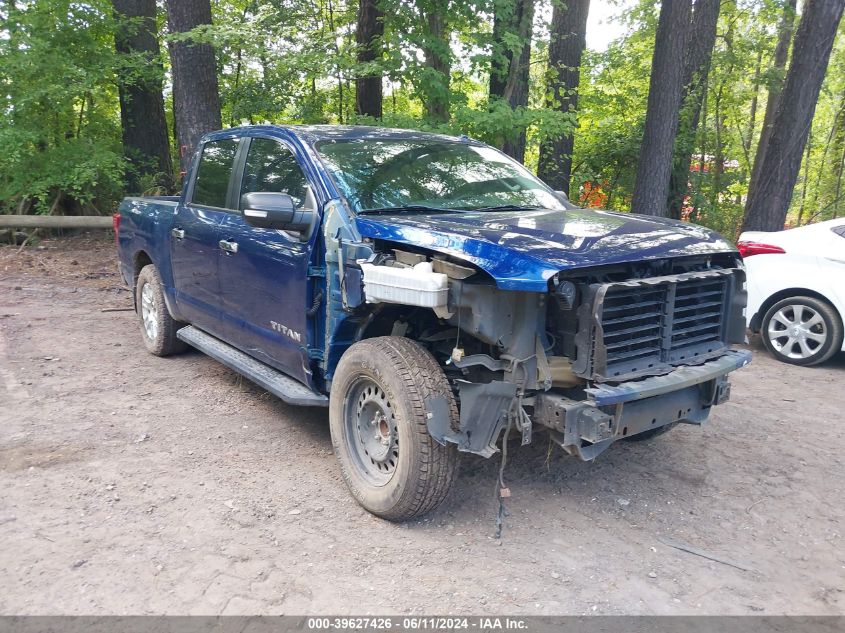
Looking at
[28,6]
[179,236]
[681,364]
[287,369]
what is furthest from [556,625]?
[28,6]

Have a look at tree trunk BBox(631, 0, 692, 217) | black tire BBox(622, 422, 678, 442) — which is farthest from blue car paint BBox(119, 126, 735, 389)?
tree trunk BBox(631, 0, 692, 217)

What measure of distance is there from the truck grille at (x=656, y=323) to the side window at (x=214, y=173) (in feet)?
10.1

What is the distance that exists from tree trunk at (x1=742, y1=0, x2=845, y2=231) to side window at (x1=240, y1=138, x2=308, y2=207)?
7916 millimetres

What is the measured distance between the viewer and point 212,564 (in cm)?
323

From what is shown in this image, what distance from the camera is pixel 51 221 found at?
11.4 meters

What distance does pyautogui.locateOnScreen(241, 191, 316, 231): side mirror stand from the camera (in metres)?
3.88

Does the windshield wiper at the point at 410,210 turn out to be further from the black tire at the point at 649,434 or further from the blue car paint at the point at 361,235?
the black tire at the point at 649,434

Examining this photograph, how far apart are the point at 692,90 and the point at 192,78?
838cm

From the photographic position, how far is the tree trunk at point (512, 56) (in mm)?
8266

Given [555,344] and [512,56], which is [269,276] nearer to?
[555,344]

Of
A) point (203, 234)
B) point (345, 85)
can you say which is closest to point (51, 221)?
point (345, 85)

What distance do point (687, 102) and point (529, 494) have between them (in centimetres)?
1010

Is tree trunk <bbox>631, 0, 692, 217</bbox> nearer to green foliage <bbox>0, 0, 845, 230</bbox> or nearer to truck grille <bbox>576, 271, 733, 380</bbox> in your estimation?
green foliage <bbox>0, 0, 845, 230</bbox>

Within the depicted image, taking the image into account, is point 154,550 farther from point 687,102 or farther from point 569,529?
point 687,102
